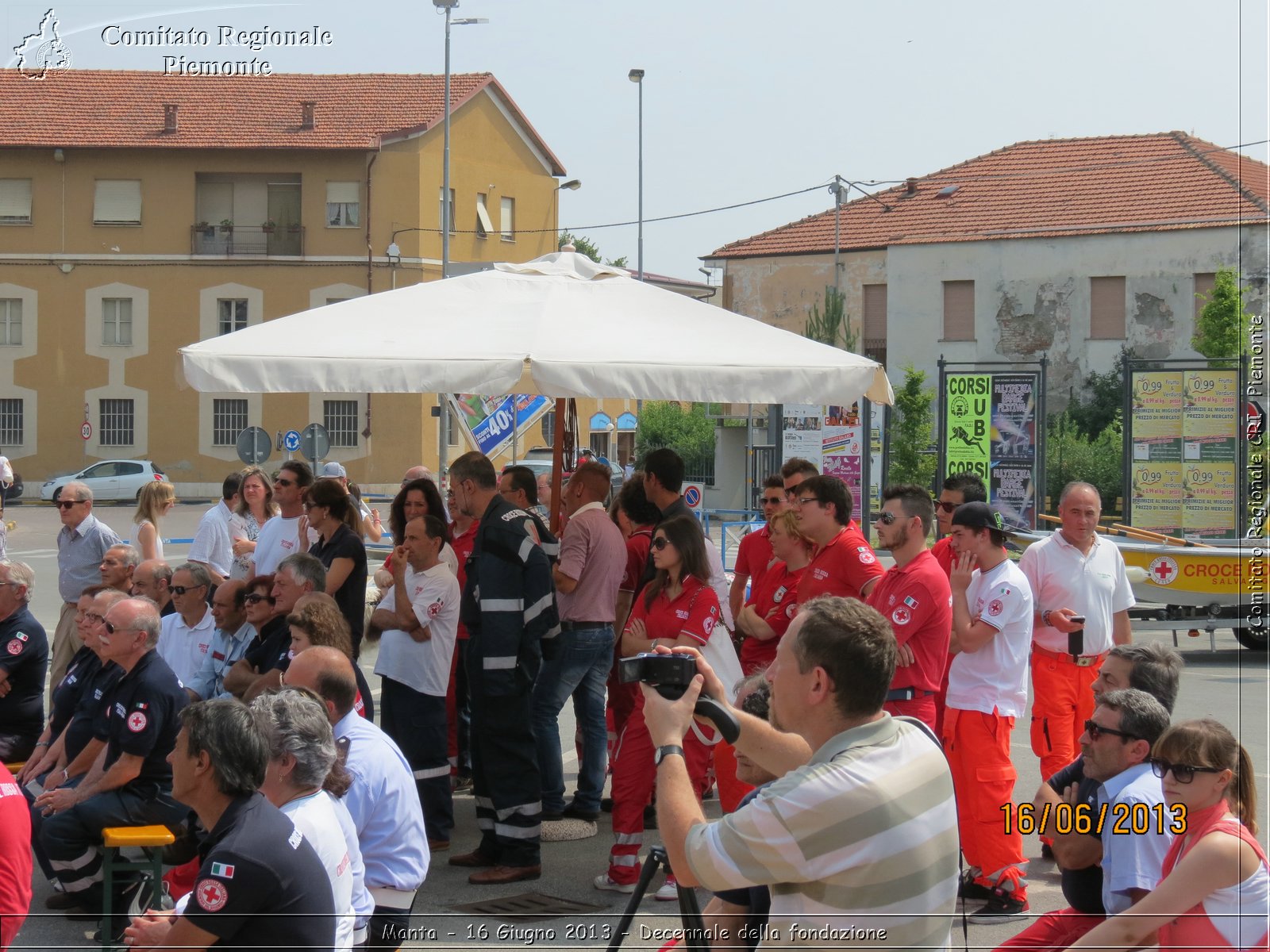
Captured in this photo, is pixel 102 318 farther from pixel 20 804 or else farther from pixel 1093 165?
pixel 20 804

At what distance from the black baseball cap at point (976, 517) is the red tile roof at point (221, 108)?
39.5 m

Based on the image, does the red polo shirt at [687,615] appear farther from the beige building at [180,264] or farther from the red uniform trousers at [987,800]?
the beige building at [180,264]

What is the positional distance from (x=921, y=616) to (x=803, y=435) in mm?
16611

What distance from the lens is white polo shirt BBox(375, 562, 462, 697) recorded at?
6.53 m

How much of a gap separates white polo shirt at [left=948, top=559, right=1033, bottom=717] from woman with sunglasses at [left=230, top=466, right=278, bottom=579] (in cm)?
558

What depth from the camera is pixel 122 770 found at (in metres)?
5.60

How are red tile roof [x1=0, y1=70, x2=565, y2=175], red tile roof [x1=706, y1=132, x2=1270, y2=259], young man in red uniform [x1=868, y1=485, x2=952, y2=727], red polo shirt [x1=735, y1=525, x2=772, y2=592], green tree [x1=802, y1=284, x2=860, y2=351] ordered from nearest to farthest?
young man in red uniform [x1=868, y1=485, x2=952, y2=727]
red polo shirt [x1=735, y1=525, x2=772, y2=592]
green tree [x1=802, y1=284, x2=860, y2=351]
red tile roof [x1=706, y1=132, x2=1270, y2=259]
red tile roof [x1=0, y1=70, x2=565, y2=175]

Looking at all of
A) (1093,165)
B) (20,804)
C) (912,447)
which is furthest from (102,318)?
(20,804)

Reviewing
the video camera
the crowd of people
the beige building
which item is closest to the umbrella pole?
the crowd of people

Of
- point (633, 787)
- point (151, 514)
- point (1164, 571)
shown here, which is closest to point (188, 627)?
point (633, 787)

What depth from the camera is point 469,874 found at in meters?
6.13

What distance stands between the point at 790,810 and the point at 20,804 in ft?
8.88

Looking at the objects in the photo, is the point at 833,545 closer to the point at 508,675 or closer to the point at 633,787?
the point at 633,787

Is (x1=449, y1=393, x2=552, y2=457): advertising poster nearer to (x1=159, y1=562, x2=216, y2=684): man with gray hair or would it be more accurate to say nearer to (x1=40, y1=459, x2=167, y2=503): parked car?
(x1=159, y1=562, x2=216, y2=684): man with gray hair
